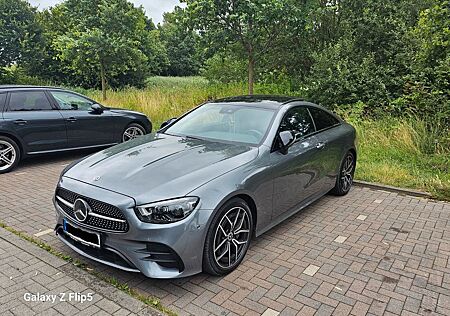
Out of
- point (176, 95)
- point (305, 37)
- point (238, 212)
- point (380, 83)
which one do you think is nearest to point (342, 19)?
point (305, 37)

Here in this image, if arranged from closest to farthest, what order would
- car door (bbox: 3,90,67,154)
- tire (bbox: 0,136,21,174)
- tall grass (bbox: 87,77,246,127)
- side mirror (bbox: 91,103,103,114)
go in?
tire (bbox: 0,136,21,174) < car door (bbox: 3,90,67,154) < side mirror (bbox: 91,103,103,114) < tall grass (bbox: 87,77,246,127)

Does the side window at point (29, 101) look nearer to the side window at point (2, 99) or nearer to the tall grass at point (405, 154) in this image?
the side window at point (2, 99)

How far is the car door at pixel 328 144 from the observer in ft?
15.4

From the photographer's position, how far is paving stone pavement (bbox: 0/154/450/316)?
111 inches

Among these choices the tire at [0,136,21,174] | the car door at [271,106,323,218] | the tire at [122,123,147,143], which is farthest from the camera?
the tire at [122,123,147,143]

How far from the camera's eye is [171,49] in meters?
37.7

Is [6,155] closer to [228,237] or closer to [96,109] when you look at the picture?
[96,109]

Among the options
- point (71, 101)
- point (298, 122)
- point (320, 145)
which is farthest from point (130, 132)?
point (320, 145)

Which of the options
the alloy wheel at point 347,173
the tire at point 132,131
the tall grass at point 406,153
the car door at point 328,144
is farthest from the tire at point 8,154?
the alloy wheel at point 347,173

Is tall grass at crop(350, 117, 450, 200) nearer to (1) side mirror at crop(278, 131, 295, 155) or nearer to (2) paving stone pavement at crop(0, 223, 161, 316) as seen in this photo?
(1) side mirror at crop(278, 131, 295, 155)

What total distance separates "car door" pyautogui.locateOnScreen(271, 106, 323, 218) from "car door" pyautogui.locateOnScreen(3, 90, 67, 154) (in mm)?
4769

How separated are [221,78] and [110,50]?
5.77m

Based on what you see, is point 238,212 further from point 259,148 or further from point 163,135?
point 163,135

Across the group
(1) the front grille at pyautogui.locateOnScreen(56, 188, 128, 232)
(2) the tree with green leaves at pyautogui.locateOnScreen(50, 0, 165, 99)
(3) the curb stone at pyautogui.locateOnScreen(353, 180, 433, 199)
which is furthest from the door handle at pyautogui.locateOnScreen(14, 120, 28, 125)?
(2) the tree with green leaves at pyautogui.locateOnScreen(50, 0, 165, 99)
